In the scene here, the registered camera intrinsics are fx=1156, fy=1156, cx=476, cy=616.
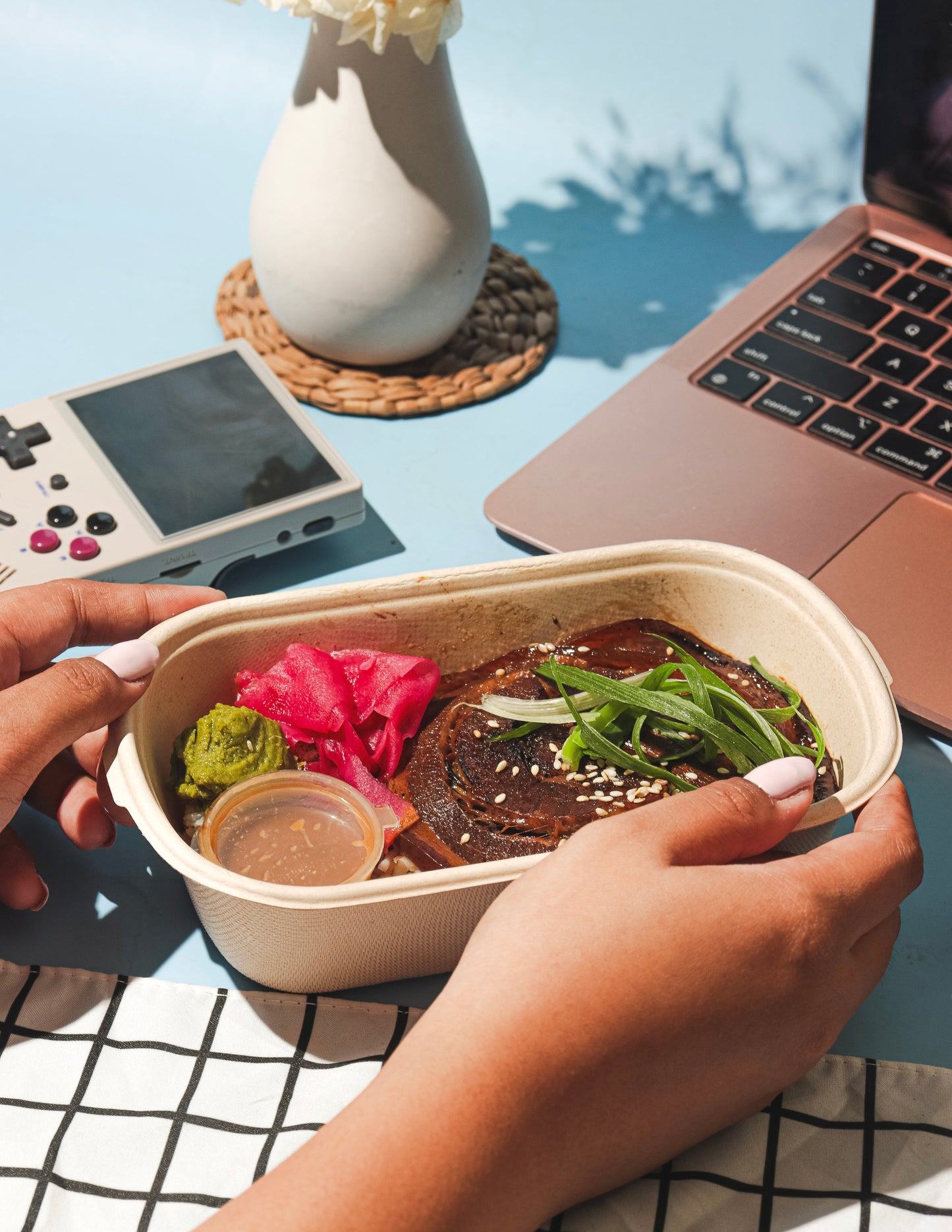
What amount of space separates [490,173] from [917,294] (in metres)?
0.59

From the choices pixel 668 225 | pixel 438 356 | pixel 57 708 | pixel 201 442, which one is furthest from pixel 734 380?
pixel 57 708

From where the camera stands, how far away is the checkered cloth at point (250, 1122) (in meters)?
0.65

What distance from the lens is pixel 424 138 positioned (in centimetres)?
102

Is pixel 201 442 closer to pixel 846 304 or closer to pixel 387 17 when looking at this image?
pixel 387 17

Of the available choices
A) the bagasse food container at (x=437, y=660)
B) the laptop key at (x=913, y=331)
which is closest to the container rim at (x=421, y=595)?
the bagasse food container at (x=437, y=660)

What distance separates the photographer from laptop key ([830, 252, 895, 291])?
119cm

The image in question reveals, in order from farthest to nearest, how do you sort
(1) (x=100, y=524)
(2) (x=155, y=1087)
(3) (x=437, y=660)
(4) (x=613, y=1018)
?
(1) (x=100, y=524)
(3) (x=437, y=660)
(2) (x=155, y=1087)
(4) (x=613, y=1018)

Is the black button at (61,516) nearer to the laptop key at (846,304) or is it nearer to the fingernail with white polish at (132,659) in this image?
the fingernail with white polish at (132,659)

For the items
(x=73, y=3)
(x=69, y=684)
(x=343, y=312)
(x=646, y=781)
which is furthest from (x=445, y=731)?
(x=73, y=3)

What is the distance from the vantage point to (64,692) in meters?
0.67

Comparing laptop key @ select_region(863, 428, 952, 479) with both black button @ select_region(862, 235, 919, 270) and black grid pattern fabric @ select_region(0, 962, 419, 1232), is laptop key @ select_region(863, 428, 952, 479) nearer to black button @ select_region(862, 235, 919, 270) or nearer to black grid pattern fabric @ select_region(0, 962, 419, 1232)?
black button @ select_region(862, 235, 919, 270)

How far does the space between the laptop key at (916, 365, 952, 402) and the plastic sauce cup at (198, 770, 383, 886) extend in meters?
0.69

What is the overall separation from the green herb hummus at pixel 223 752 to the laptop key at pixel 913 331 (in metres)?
0.75

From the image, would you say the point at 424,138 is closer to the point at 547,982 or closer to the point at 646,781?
the point at 646,781
